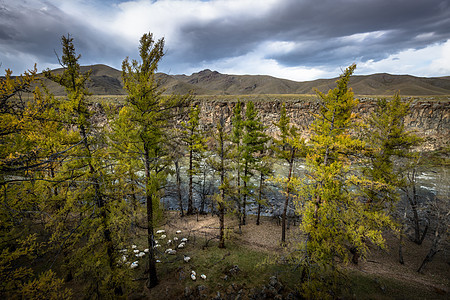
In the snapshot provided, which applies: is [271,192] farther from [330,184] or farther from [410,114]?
[410,114]

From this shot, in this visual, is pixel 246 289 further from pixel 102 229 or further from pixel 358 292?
pixel 102 229

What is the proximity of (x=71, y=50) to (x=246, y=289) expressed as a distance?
1417 centimetres

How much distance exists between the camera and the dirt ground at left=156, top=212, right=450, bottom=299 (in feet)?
40.3

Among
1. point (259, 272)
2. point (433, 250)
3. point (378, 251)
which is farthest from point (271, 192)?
point (433, 250)

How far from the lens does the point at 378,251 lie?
15945 millimetres

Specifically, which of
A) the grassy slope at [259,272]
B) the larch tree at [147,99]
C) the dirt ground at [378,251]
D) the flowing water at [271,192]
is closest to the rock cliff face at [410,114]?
the flowing water at [271,192]

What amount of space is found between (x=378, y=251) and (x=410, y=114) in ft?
116

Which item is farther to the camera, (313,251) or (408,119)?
(408,119)

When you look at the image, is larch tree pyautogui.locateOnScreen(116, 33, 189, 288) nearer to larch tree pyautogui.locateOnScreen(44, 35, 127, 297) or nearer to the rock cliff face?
larch tree pyautogui.locateOnScreen(44, 35, 127, 297)

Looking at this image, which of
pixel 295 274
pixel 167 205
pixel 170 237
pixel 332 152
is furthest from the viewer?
pixel 167 205

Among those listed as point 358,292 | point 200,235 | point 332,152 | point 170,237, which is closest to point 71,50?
Result: point 332,152

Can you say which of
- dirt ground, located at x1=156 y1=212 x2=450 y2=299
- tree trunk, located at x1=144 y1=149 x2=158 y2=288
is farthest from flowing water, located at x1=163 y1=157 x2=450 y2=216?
tree trunk, located at x1=144 y1=149 x2=158 y2=288

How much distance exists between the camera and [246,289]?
33.7 ft

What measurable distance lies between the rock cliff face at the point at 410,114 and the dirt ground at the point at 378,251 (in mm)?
13231
